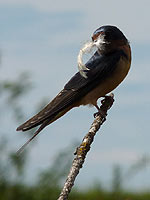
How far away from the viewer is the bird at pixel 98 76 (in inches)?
143

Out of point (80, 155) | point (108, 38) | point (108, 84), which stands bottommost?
point (80, 155)

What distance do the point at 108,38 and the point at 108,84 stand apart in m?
0.35

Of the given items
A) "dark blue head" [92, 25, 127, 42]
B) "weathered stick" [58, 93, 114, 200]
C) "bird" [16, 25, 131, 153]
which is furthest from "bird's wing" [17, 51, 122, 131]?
"weathered stick" [58, 93, 114, 200]

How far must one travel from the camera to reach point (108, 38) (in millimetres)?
3789

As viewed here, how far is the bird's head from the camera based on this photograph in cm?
354

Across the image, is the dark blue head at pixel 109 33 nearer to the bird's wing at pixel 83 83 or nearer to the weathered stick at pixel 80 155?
the bird's wing at pixel 83 83

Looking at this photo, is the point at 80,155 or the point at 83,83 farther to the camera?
the point at 83,83

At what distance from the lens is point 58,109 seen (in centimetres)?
356

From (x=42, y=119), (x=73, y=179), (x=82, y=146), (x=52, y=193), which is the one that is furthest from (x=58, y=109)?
(x=52, y=193)

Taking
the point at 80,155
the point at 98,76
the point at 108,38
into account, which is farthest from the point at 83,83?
the point at 80,155

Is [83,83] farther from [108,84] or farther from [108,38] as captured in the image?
[108,38]

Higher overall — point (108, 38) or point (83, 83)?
point (108, 38)

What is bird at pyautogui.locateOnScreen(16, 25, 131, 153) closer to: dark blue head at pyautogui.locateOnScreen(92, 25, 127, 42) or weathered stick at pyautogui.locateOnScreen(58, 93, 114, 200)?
dark blue head at pyautogui.locateOnScreen(92, 25, 127, 42)

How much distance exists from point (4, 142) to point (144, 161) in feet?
4.35
